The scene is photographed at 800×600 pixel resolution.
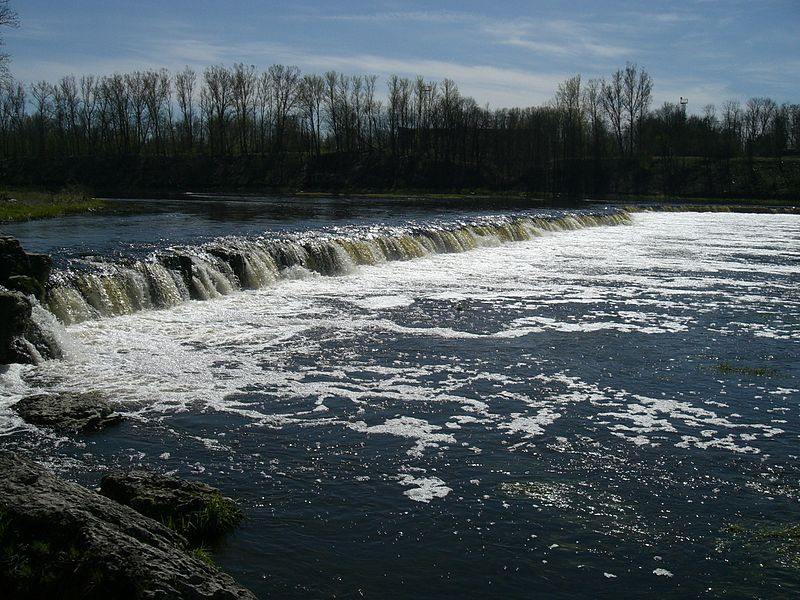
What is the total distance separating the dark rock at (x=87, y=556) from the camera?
4.98 meters

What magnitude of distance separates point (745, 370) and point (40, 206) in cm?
4032

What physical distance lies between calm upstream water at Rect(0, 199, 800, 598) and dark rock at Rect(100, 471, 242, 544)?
0.83 ft

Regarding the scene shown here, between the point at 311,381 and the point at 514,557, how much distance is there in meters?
6.67

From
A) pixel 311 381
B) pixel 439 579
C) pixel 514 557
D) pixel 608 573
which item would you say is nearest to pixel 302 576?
pixel 439 579

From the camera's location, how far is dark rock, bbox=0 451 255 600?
4980 millimetres

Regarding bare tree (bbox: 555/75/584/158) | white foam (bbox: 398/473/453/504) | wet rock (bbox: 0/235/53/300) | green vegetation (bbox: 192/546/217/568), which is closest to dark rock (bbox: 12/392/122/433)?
green vegetation (bbox: 192/546/217/568)

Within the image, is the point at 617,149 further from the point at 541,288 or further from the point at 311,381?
the point at 311,381

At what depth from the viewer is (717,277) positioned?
2758 centimetres

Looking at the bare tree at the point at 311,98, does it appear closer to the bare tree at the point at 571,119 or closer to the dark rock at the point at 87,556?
the bare tree at the point at 571,119

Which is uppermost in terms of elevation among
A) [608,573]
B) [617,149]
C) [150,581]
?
[617,149]

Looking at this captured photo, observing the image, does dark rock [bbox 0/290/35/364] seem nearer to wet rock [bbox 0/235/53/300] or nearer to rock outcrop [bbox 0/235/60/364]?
rock outcrop [bbox 0/235/60/364]

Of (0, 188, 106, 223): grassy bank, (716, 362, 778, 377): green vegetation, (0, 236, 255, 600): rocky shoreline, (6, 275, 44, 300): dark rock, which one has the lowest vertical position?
(716, 362, 778, 377): green vegetation

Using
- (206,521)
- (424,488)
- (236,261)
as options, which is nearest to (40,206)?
(236,261)

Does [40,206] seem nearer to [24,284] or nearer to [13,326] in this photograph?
[24,284]
